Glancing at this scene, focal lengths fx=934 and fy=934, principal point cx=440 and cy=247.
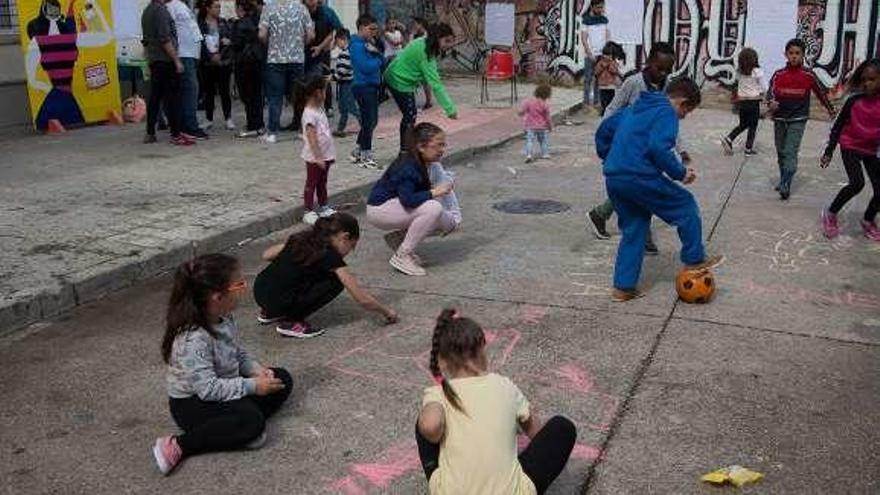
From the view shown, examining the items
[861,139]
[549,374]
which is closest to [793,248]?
[861,139]

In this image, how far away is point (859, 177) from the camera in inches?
303

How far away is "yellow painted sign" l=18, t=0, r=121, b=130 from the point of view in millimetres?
11414

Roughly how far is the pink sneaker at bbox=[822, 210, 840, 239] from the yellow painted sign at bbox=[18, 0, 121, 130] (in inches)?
359

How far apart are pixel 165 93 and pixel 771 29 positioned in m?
12.6

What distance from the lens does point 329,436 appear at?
13.6 feet

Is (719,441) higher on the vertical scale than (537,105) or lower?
lower

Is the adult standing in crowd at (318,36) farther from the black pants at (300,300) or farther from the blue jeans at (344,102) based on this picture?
the black pants at (300,300)

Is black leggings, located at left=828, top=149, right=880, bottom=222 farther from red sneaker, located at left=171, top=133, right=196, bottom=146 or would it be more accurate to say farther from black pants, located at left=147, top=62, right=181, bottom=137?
black pants, located at left=147, top=62, right=181, bottom=137

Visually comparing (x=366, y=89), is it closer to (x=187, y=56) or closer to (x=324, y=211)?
(x=187, y=56)

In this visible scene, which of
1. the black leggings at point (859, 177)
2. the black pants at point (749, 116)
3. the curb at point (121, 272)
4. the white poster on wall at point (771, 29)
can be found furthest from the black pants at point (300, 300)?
the white poster on wall at point (771, 29)

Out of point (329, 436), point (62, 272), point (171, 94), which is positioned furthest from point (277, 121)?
point (329, 436)

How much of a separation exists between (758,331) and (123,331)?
3.72m

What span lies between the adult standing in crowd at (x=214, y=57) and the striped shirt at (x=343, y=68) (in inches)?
57.0

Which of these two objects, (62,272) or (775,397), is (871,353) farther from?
(62,272)
